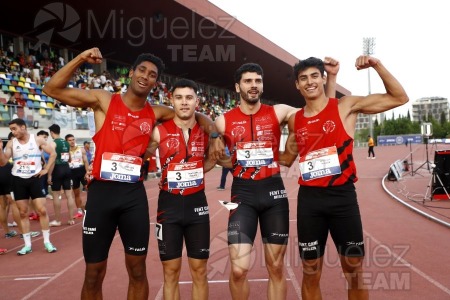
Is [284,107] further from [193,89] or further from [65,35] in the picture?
[65,35]

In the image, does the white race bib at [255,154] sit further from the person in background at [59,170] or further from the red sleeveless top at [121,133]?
the person in background at [59,170]

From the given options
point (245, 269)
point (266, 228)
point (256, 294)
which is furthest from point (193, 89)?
point (256, 294)

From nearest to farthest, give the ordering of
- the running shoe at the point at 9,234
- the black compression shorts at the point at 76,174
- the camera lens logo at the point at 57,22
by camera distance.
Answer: the running shoe at the point at 9,234, the black compression shorts at the point at 76,174, the camera lens logo at the point at 57,22

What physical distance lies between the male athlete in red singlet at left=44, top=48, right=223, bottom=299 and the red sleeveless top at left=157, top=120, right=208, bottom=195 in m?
0.18

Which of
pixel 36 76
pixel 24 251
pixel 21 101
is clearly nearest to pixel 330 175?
pixel 24 251

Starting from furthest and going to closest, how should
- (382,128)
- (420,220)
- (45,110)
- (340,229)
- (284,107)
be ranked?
(382,128)
(45,110)
(420,220)
(284,107)
(340,229)

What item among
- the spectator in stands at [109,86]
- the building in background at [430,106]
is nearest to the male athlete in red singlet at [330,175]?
the spectator in stands at [109,86]

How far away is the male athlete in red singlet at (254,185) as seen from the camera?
3.02 m

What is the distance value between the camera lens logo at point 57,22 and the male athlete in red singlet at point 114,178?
51.0 ft

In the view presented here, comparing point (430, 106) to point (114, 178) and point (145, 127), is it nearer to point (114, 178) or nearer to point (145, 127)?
point (145, 127)

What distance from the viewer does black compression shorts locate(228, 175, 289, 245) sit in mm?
3094

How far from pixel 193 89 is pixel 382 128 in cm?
10210

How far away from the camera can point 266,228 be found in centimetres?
315

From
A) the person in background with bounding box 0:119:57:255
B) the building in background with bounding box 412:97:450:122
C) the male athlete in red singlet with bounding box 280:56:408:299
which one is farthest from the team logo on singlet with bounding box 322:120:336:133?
the building in background with bounding box 412:97:450:122
